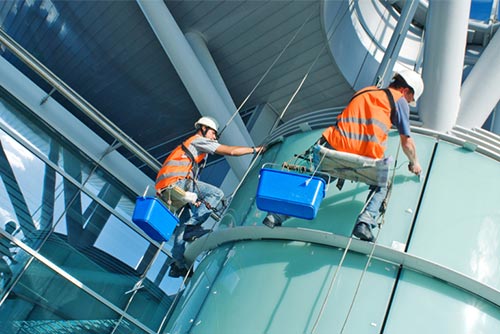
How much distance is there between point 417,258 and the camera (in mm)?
6660

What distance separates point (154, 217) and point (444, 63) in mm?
3705

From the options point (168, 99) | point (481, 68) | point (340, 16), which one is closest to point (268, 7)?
point (340, 16)

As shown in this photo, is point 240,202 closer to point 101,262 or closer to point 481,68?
point 481,68

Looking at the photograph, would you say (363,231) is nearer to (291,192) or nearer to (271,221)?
(291,192)

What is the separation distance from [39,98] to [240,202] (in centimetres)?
502

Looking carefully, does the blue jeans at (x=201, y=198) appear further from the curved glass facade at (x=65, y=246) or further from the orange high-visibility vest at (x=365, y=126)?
the curved glass facade at (x=65, y=246)

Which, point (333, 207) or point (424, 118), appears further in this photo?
point (424, 118)

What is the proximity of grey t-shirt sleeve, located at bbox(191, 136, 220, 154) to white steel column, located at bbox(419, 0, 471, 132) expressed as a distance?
2.38 m

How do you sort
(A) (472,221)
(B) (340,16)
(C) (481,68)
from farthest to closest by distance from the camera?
(B) (340,16) < (C) (481,68) < (A) (472,221)

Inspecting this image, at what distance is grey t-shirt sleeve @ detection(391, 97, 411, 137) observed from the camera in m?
6.88

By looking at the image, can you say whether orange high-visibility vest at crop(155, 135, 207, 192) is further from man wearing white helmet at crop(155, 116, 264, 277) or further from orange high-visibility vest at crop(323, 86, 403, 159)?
orange high-visibility vest at crop(323, 86, 403, 159)

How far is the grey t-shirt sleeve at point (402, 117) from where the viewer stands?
22.6 feet

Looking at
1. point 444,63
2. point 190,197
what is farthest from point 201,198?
point 444,63

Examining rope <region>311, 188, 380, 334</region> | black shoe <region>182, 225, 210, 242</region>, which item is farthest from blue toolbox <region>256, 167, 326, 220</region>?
black shoe <region>182, 225, 210, 242</region>
